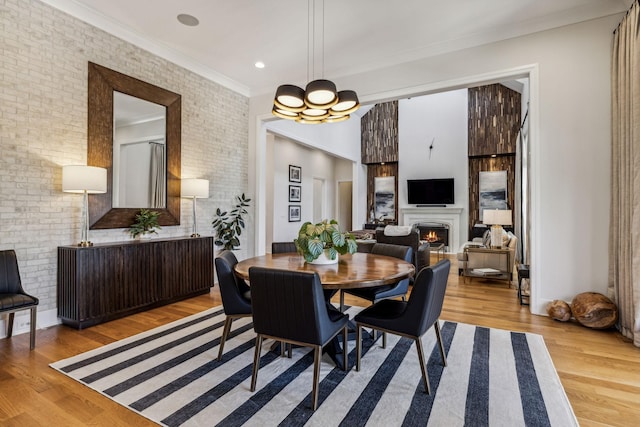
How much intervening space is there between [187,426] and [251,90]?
201 inches

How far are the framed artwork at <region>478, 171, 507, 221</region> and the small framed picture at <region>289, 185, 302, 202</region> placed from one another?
497 centimetres

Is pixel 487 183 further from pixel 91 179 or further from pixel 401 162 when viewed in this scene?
pixel 91 179

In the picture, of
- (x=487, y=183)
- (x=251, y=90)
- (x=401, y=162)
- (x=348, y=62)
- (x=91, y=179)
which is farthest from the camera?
(x=401, y=162)

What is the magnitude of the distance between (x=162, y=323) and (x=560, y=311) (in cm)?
409

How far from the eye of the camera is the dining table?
1.99 meters

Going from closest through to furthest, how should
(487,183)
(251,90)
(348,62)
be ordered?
(348,62) < (251,90) < (487,183)

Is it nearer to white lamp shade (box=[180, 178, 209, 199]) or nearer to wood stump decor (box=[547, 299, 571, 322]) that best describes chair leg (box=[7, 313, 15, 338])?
white lamp shade (box=[180, 178, 209, 199])

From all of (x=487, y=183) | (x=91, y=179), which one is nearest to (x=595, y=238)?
(x=91, y=179)

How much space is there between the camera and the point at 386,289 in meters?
2.94

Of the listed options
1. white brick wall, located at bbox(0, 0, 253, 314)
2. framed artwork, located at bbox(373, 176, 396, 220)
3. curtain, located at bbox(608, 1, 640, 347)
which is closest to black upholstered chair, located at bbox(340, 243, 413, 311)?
curtain, located at bbox(608, 1, 640, 347)

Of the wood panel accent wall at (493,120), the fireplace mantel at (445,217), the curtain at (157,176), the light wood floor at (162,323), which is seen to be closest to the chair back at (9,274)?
the light wood floor at (162,323)

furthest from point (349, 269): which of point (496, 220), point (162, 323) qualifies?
point (496, 220)

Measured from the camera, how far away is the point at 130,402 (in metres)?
1.90

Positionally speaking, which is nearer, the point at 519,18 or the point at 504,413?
the point at 504,413
